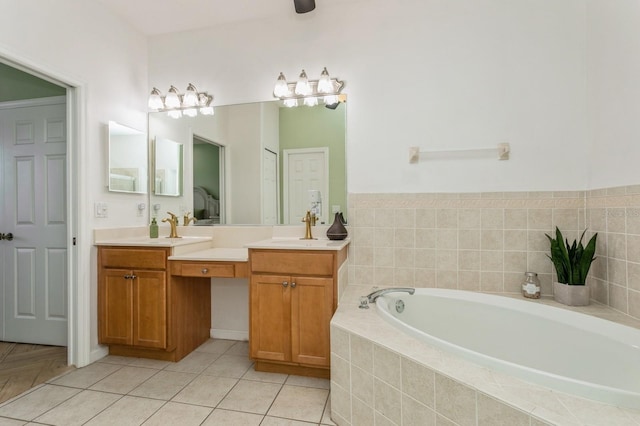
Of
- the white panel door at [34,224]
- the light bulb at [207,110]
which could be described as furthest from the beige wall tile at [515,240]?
the white panel door at [34,224]

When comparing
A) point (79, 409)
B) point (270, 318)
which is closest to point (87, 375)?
point (79, 409)

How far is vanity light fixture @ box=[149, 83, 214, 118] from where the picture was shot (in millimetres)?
2703

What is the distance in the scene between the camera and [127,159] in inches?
102

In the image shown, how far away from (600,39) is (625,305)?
160 cm

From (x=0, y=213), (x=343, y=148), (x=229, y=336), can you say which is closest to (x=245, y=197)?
(x=343, y=148)

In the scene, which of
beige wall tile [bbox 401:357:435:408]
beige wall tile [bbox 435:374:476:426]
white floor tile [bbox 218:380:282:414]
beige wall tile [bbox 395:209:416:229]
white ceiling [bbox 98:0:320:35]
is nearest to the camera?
beige wall tile [bbox 435:374:476:426]

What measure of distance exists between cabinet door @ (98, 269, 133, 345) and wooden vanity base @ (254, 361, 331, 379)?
1003 millimetres

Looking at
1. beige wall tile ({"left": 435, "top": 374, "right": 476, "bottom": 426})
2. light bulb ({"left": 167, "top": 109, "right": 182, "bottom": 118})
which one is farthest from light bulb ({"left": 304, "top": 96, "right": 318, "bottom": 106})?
beige wall tile ({"left": 435, "top": 374, "right": 476, "bottom": 426})

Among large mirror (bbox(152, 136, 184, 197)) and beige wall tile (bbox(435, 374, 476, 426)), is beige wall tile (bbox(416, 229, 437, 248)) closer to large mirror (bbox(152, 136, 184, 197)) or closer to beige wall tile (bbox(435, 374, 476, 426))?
beige wall tile (bbox(435, 374, 476, 426))

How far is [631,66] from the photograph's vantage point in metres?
1.65

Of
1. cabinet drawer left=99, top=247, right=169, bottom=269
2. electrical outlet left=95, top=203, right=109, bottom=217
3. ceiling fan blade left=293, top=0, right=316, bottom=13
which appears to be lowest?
cabinet drawer left=99, top=247, right=169, bottom=269

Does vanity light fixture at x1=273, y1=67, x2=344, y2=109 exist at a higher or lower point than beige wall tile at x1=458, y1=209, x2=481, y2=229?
higher

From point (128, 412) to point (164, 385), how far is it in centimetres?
28

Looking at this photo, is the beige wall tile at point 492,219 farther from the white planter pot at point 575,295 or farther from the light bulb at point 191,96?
the light bulb at point 191,96
